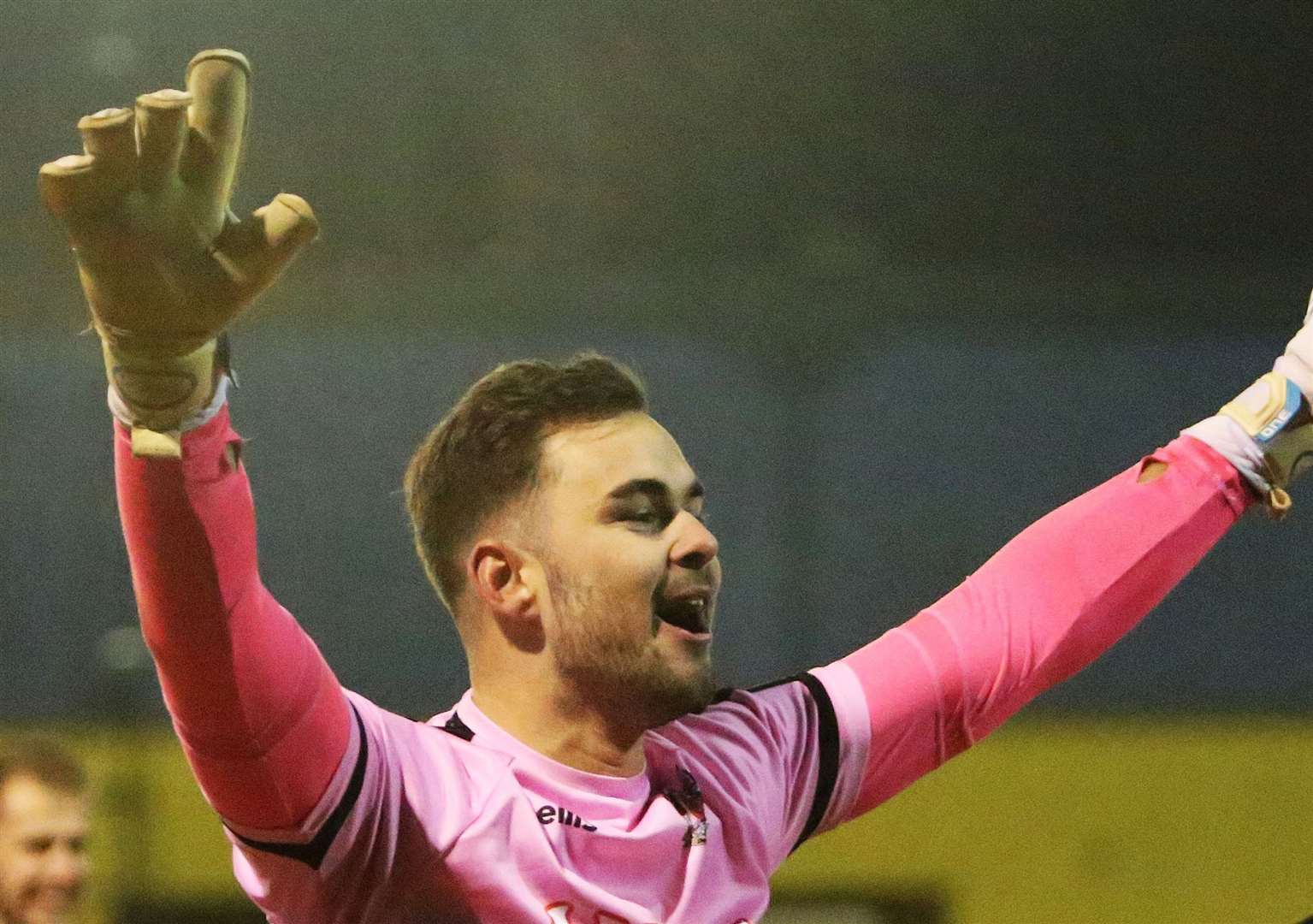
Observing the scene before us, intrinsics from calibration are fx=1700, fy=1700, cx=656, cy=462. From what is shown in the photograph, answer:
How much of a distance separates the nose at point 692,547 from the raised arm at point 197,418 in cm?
26

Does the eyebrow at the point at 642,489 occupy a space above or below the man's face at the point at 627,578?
above

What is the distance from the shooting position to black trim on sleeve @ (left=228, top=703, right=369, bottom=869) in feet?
3.15

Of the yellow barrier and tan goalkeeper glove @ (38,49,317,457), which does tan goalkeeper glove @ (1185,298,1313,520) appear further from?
the yellow barrier

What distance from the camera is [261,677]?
908mm

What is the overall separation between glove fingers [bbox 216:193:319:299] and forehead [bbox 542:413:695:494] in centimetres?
37

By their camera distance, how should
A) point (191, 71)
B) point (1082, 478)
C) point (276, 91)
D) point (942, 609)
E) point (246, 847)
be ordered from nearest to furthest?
point (191, 71), point (246, 847), point (942, 609), point (276, 91), point (1082, 478)

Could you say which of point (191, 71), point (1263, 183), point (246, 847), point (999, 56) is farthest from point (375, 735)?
point (1263, 183)

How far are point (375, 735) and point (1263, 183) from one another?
160 centimetres

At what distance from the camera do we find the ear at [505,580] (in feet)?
3.76

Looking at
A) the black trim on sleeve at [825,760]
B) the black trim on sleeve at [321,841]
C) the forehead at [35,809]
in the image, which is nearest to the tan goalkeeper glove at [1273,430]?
the black trim on sleeve at [825,760]

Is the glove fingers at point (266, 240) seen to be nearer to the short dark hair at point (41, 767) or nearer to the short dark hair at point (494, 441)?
the short dark hair at point (494, 441)

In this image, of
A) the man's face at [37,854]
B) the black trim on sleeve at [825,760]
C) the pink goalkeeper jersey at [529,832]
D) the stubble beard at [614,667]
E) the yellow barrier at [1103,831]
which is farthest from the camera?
the yellow barrier at [1103,831]

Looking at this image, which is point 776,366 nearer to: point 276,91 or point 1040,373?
point 1040,373

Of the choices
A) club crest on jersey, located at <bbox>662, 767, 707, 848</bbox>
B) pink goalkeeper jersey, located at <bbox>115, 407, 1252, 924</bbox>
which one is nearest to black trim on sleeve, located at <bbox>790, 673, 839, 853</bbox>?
pink goalkeeper jersey, located at <bbox>115, 407, 1252, 924</bbox>
